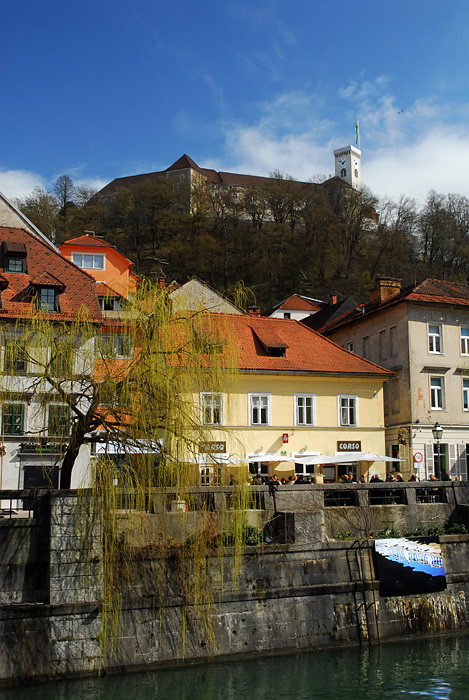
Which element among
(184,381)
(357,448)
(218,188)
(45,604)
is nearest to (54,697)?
(45,604)

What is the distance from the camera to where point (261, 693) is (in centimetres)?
1706

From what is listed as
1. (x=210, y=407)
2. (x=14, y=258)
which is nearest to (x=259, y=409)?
(x=14, y=258)

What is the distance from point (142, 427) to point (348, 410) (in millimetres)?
18570

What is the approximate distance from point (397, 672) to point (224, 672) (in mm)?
4338

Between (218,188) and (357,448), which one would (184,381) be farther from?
(218,188)

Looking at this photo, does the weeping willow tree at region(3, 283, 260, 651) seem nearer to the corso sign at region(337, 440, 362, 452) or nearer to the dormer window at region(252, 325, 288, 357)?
the dormer window at region(252, 325, 288, 357)

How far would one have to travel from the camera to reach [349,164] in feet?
502

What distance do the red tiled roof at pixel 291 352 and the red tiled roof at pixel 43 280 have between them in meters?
6.45

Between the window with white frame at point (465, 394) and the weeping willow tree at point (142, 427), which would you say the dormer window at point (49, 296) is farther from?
the window with white frame at point (465, 394)

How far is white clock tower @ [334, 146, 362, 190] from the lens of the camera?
15300 centimetres

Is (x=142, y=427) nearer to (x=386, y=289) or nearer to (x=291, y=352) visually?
(x=291, y=352)

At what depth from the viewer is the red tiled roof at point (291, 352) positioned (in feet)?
110

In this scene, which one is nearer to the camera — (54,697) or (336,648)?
(54,697)

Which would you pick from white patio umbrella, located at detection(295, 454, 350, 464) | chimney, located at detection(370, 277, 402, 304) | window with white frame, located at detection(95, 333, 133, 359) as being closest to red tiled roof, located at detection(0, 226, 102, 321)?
window with white frame, located at detection(95, 333, 133, 359)
